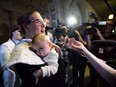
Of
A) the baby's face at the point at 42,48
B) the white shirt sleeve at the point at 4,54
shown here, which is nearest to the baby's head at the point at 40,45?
the baby's face at the point at 42,48

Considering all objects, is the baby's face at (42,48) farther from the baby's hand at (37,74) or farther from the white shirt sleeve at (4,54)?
the white shirt sleeve at (4,54)

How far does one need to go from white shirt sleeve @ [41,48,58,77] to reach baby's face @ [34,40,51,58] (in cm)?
3

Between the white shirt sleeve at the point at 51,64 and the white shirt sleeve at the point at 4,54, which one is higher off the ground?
the white shirt sleeve at the point at 51,64

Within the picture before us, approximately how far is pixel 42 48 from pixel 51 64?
14 centimetres

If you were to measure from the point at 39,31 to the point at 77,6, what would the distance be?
9.08m

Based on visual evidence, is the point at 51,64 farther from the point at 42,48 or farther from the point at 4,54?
the point at 4,54

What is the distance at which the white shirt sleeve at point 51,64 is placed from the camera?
128 centimetres

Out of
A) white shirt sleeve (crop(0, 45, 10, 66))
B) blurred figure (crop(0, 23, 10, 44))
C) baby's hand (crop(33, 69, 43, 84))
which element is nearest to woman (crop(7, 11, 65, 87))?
baby's hand (crop(33, 69, 43, 84))

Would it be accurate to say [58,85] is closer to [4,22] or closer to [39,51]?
[39,51]

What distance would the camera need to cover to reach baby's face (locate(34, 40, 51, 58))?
4.50 feet

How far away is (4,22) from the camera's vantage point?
7.30 metres

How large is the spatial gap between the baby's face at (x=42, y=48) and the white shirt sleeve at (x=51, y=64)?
0.11ft

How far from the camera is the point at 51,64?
1.34 m

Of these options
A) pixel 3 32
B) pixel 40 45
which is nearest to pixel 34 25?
pixel 40 45
